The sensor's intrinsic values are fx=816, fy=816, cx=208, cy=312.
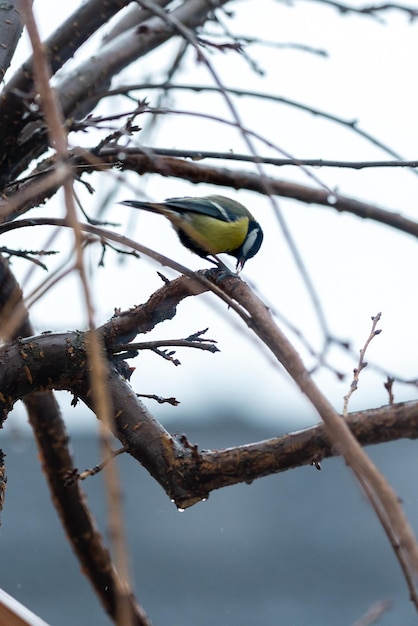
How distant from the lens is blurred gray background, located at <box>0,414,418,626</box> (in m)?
2.34

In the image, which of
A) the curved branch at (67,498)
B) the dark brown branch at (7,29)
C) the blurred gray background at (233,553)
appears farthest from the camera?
the blurred gray background at (233,553)

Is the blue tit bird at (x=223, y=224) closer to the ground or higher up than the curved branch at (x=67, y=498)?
higher up

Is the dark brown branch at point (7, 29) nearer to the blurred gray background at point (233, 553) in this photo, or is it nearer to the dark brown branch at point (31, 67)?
the dark brown branch at point (31, 67)

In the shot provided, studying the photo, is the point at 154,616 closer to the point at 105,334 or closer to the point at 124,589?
the point at 105,334

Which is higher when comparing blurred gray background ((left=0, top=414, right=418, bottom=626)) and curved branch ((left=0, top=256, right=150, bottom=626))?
blurred gray background ((left=0, top=414, right=418, bottom=626))

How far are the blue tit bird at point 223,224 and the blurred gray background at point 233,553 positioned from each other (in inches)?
38.1

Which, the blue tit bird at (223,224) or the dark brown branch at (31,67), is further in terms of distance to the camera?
the blue tit bird at (223,224)

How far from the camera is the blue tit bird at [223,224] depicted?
136cm

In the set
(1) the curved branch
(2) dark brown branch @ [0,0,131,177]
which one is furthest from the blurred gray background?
(2) dark brown branch @ [0,0,131,177]

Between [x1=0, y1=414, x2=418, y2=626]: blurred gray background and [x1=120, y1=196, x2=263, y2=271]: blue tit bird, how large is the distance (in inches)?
38.1

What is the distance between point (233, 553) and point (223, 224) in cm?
172

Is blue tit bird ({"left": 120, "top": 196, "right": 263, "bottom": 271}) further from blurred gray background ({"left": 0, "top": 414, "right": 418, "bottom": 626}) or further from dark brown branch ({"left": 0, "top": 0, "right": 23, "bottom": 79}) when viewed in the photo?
blurred gray background ({"left": 0, "top": 414, "right": 418, "bottom": 626})

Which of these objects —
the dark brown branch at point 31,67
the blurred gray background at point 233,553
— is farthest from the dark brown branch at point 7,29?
the blurred gray background at point 233,553

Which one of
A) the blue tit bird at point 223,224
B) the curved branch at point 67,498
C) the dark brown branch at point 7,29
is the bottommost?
the curved branch at point 67,498
